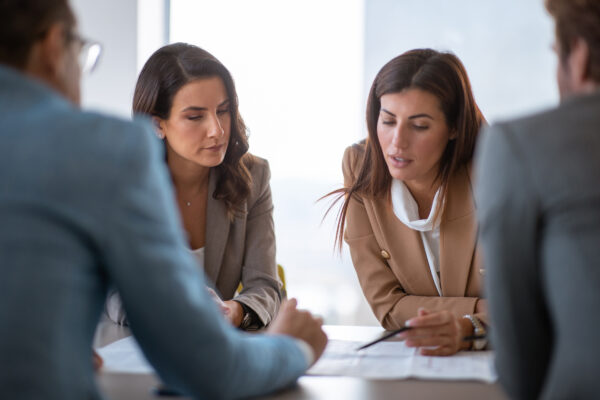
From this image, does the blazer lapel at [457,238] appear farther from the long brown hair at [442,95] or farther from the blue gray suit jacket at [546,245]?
the blue gray suit jacket at [546,245]

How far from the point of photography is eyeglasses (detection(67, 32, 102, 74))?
0.93 m

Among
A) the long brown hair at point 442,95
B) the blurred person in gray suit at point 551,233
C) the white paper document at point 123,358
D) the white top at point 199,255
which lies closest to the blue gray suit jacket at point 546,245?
the blurred person in gray suit at point 551,233

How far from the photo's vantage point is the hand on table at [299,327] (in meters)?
1.21

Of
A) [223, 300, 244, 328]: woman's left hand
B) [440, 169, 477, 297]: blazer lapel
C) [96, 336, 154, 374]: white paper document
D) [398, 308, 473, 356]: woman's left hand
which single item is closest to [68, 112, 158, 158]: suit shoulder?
[96, 336, 154, 374]: white paper document

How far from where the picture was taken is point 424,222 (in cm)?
201

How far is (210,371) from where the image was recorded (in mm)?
866

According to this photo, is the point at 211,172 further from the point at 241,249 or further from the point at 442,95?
the point at 442,95

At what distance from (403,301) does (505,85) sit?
2.59 meters

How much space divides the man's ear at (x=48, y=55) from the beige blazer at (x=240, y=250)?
4.18 ft

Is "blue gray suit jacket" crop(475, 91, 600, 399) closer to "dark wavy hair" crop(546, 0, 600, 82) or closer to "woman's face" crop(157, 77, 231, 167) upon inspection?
"dark wavy hair" crop(546, 0, 600, 82)

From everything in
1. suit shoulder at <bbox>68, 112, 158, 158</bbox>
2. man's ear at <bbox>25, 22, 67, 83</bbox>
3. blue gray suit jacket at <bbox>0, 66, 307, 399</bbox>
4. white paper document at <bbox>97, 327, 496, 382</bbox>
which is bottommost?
white paper document at <bbox>97, 327, 496, 382</bbox>

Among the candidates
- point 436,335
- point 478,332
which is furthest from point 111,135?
point 478,332

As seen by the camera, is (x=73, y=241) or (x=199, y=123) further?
(x=199, y=123)

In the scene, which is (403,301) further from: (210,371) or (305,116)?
(305,116)
